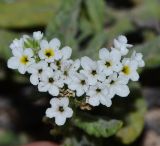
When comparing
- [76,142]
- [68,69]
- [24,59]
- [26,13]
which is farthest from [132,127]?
[26,13]

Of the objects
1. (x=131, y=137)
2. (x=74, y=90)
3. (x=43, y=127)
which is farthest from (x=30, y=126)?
(x=74, y=90)

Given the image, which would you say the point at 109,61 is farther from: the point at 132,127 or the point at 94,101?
the point at 132,127

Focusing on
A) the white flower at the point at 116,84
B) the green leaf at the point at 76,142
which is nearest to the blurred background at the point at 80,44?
the green leaf at the point at 76,142

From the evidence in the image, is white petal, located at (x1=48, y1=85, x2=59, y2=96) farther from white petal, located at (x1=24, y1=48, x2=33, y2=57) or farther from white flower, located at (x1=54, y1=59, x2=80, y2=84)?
white petal, located at (x1=24, y1=48, x2=33, y2=57)

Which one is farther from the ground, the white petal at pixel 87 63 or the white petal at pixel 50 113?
the white petal at pixel 87 63

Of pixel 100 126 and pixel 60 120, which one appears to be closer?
pixel 60 120

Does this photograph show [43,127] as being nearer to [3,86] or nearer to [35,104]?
[35,104]

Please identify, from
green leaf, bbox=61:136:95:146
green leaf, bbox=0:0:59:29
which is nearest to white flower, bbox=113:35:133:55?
green leaf, bbox=61:136:95:146

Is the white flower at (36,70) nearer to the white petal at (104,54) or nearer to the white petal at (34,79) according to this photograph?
the white petal at (34,79)
